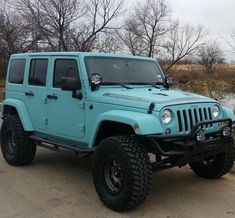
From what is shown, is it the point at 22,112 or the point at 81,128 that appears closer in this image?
the point at 81,128

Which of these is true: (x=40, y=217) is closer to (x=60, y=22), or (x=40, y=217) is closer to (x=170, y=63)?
(x=60, y=22)

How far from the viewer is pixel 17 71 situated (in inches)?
293

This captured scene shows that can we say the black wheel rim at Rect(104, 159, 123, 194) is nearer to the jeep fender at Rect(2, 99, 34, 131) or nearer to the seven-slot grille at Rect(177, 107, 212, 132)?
the seven-slot grille at Rect(177, 107, 212, 132)

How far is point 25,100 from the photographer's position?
7.05m

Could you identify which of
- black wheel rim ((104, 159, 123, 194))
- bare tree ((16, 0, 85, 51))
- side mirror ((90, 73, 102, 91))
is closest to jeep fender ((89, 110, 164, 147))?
black wheel rim ((104, 159, 123, 194))

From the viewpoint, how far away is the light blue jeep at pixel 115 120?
491 cm

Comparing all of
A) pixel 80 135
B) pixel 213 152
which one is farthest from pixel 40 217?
pixel 213 152

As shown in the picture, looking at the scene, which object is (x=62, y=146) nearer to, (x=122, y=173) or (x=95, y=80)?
(x=95, y=80)

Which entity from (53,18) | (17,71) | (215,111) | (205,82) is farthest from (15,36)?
(215,111)

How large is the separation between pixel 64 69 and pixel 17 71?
152 cm

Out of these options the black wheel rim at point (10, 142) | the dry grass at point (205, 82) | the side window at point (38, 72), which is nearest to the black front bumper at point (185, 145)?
the side window at point (38, 72)

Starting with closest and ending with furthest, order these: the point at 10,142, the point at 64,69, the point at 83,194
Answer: the point at 83,194, the point at 64,69, the point at 10,142

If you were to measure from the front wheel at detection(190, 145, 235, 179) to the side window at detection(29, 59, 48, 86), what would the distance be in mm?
2659

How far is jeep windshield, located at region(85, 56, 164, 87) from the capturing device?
6.01 meters
